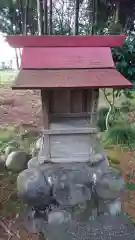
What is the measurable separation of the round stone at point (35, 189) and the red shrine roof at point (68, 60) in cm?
117

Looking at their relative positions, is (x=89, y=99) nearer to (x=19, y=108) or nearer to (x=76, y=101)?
(x=76, y=101)

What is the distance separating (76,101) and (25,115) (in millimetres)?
6039

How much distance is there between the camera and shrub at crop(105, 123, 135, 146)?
17.0 ft

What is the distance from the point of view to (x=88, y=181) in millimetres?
2697

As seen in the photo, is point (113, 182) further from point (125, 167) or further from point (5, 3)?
point (5, 3)

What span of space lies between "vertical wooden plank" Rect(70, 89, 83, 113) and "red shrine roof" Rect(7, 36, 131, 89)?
0.32m

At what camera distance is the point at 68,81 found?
2045 mm

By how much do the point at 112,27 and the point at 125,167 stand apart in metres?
3.01

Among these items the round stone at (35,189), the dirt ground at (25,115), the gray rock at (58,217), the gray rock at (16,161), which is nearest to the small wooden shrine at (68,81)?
the round stone at (35,189)

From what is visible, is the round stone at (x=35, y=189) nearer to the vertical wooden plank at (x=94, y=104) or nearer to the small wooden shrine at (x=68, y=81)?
the small wooden shrine at (x=68, y=81)

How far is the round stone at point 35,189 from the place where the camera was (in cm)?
257

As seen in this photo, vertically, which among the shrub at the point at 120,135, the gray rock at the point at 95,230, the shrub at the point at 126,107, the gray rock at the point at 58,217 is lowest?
the shrub at the point at 126,107

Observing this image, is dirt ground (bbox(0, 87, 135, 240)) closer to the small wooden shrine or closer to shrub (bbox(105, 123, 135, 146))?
shrub (bbox(105, 123, 135, 146))

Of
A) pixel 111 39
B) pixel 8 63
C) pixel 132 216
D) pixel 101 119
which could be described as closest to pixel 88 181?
pixel 132 216
